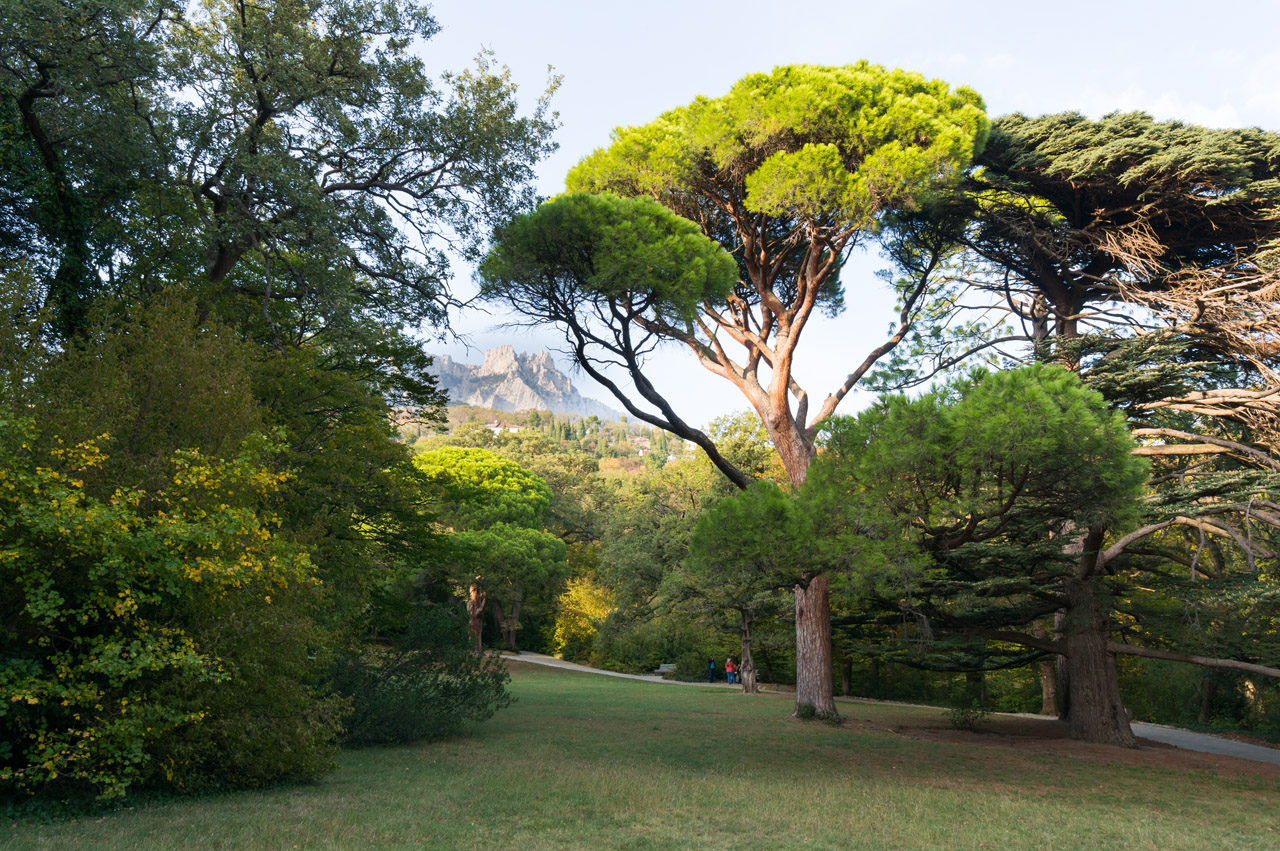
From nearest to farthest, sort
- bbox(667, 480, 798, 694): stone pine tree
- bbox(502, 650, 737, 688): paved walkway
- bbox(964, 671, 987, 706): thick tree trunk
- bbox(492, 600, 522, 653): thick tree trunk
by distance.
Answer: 1. bbox(667, 480, 798, 694): stone pine tree
2. bbox(964, 671, 987, 706): thick tree trunk
3. bbox(502, 650, 737, 688): paved walkway
4. bbox(492, 600, 522, 653): thick tree trunk

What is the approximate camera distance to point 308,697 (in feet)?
23.4

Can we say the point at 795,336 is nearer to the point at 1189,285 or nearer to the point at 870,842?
the point at 1189,285

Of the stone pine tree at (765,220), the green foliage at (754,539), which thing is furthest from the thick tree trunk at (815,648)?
the green foliage at (754,539)

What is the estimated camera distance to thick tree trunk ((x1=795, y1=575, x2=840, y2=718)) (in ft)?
43.2

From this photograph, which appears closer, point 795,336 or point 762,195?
point 762,195

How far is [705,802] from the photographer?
274 inches

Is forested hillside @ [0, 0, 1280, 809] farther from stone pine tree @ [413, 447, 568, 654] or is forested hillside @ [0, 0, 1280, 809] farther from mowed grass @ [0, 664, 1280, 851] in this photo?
stone pine tree @ [413, 447, 568, 654]

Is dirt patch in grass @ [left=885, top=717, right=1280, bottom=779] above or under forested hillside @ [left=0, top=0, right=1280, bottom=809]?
under

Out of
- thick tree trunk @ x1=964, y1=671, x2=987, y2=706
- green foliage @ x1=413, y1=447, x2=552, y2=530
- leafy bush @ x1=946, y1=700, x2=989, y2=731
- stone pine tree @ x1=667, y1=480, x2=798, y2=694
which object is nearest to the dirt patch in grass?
leafy bush @ x1=946, y1=700, x2=989, y2=731

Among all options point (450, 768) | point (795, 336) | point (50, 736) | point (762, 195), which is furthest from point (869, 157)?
point (50, 736)

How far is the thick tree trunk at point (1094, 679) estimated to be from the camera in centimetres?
1204

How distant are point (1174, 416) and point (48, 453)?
1563cm

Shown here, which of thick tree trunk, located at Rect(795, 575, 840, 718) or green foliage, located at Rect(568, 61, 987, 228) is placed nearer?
green foliage, located at Rect(568, 61, 987, 228)

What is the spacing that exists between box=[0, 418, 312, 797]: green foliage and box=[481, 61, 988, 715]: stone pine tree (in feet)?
19.2
